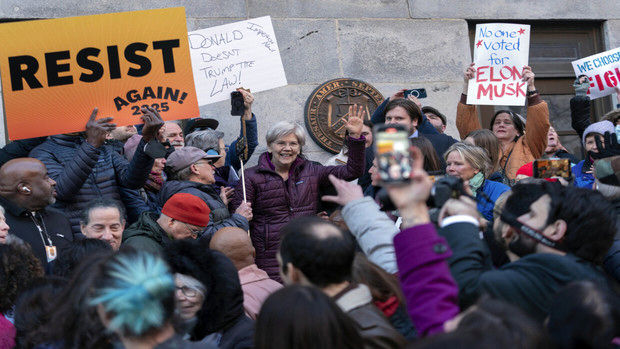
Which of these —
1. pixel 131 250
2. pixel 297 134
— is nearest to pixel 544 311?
pixel 131 250

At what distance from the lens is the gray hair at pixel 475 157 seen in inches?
212

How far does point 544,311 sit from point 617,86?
5.45 meters

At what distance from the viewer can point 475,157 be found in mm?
5395

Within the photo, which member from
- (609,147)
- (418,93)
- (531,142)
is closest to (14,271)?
(609,147)

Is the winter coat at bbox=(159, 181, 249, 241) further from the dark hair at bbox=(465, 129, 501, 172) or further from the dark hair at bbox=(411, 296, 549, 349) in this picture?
the dark hair at bbox=(411, 296, 549, 349)

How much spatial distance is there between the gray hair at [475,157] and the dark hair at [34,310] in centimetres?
291

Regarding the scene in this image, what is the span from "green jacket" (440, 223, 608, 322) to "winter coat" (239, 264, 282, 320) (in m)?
1.45

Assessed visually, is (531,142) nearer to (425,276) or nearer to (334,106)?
(334,106)

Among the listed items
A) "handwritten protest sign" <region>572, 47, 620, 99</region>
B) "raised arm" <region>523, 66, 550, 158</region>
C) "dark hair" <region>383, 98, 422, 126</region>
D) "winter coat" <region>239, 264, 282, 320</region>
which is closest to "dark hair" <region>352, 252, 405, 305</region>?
"winter coat" <region>239, 264, 282, 320</region>

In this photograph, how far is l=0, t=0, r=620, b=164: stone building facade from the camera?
7.98 metres

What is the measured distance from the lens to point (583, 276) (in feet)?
9.71

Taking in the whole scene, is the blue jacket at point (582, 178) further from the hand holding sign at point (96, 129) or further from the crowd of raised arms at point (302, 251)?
the hand holding sign at point (96, 129)

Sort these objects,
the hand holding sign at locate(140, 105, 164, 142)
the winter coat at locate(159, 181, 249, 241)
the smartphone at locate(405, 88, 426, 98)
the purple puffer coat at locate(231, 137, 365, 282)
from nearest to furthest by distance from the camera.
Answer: the winter coat at locate(159, 181, 249, 241)
the hand holding sign at locate(140, 105, 164, 142)
the purple puffer coat at locate(231, 137, 365, 282)
the smartphone at locate(405, 88, 426, 98)

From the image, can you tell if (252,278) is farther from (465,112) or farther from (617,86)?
(617,86)
